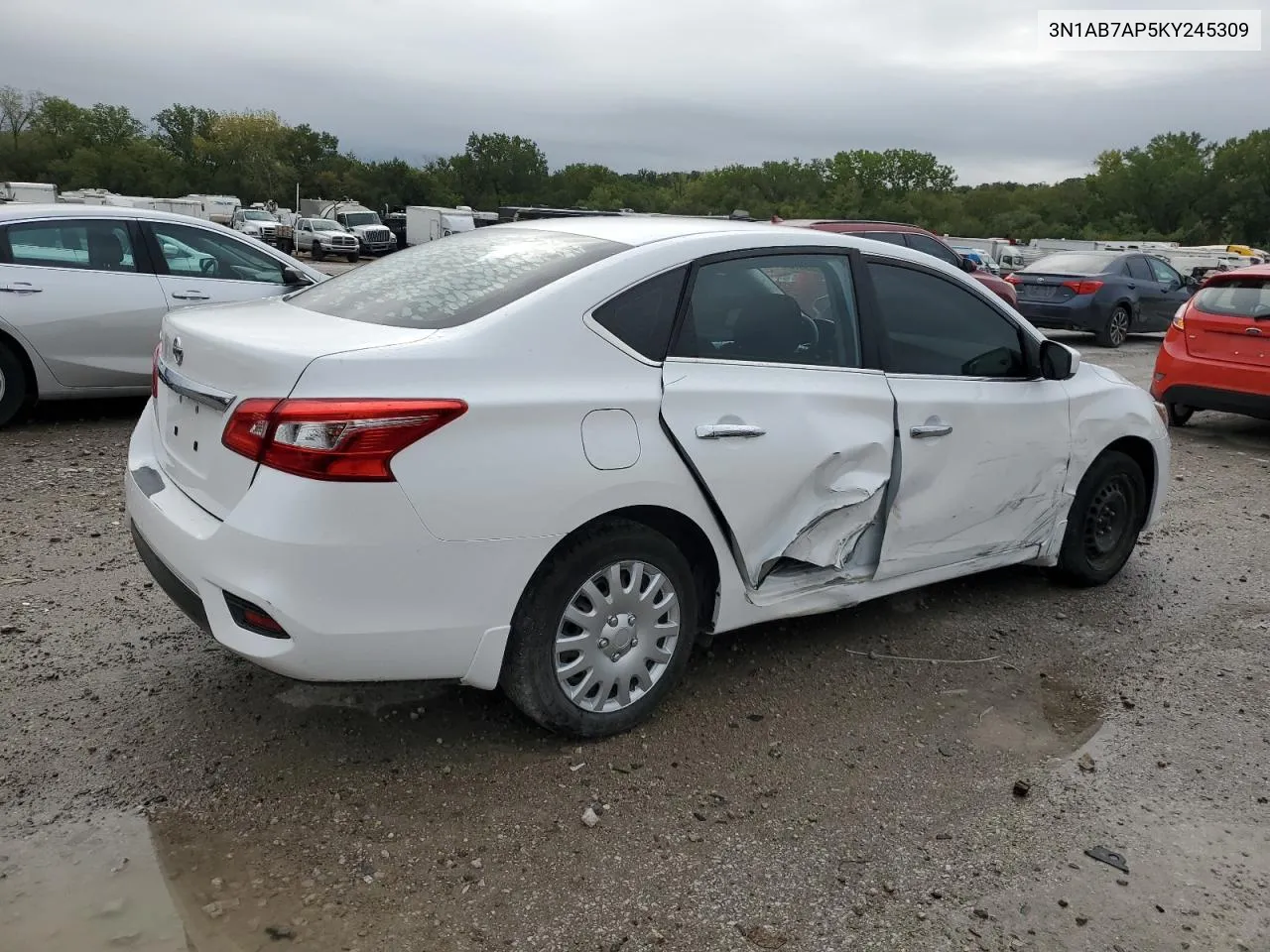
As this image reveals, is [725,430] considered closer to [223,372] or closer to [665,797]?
[665,797]

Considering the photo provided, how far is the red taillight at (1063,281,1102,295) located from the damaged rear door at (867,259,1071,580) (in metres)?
13.5

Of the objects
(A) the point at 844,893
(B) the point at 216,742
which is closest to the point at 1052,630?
(A) the point at 844,893

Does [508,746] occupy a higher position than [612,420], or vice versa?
[612,420]

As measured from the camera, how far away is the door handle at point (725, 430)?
340 centimetres

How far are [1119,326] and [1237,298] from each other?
8.58m

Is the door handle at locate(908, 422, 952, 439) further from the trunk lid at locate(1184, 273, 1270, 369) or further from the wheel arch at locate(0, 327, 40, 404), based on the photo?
the trunk lid at locate(1184, 273, 1270, 369)

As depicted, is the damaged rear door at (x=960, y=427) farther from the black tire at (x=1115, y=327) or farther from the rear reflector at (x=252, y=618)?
the black tire at (x=1115, y=327)

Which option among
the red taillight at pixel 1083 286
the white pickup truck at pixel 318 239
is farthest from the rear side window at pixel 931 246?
the white pickup truck at pixel 318 239

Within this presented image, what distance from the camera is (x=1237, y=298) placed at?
9.20 metres

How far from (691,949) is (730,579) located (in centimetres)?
132

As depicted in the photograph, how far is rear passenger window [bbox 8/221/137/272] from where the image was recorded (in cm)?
711

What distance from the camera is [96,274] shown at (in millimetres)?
7324

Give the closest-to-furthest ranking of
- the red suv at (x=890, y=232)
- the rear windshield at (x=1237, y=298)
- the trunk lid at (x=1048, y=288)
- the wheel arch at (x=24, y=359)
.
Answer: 1. the wheel arch at (x=24, y=359)
2. the rear windshield at (x=1237, y=298)
3. the red suv at (x=890, y=232)
4. the trunk lid at (x=1048, y=288)

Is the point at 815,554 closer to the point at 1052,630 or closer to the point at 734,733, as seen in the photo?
the point at 734,733
